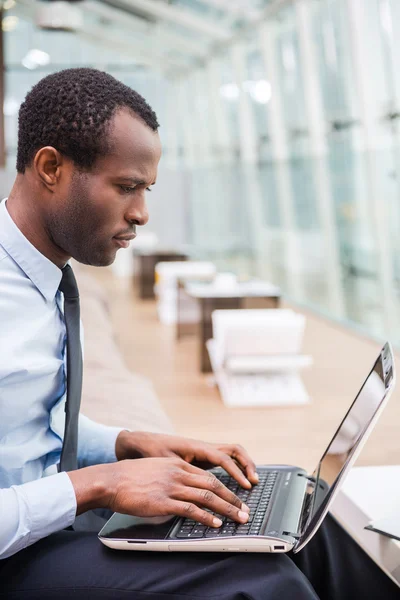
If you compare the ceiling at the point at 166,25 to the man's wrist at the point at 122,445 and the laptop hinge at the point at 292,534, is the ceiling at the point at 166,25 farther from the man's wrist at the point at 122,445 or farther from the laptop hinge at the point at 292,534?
the laptop hinge at the point at 292,534

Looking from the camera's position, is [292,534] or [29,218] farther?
[29,218]

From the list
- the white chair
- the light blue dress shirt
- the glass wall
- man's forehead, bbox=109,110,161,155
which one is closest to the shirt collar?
the light blue dress shirt

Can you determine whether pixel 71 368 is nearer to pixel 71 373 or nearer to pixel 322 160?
pixel 71 373

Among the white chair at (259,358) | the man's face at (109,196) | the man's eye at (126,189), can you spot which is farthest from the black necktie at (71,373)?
the white chair at (259,358)

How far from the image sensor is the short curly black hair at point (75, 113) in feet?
4.18

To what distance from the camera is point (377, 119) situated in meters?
5.80

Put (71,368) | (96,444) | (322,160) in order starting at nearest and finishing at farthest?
1. (71,368)
2. (96,444)
3. (322,160)

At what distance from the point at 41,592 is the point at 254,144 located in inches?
367

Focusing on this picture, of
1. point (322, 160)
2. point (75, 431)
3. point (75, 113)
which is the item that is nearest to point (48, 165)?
point (75, 113)

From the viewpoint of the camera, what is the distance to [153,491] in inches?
47.3

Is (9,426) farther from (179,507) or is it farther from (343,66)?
(343,66)

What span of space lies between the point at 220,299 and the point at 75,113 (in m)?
3.86

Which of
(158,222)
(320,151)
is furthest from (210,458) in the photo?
(158,222)

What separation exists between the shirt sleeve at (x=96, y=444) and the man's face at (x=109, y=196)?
17.0 inches
